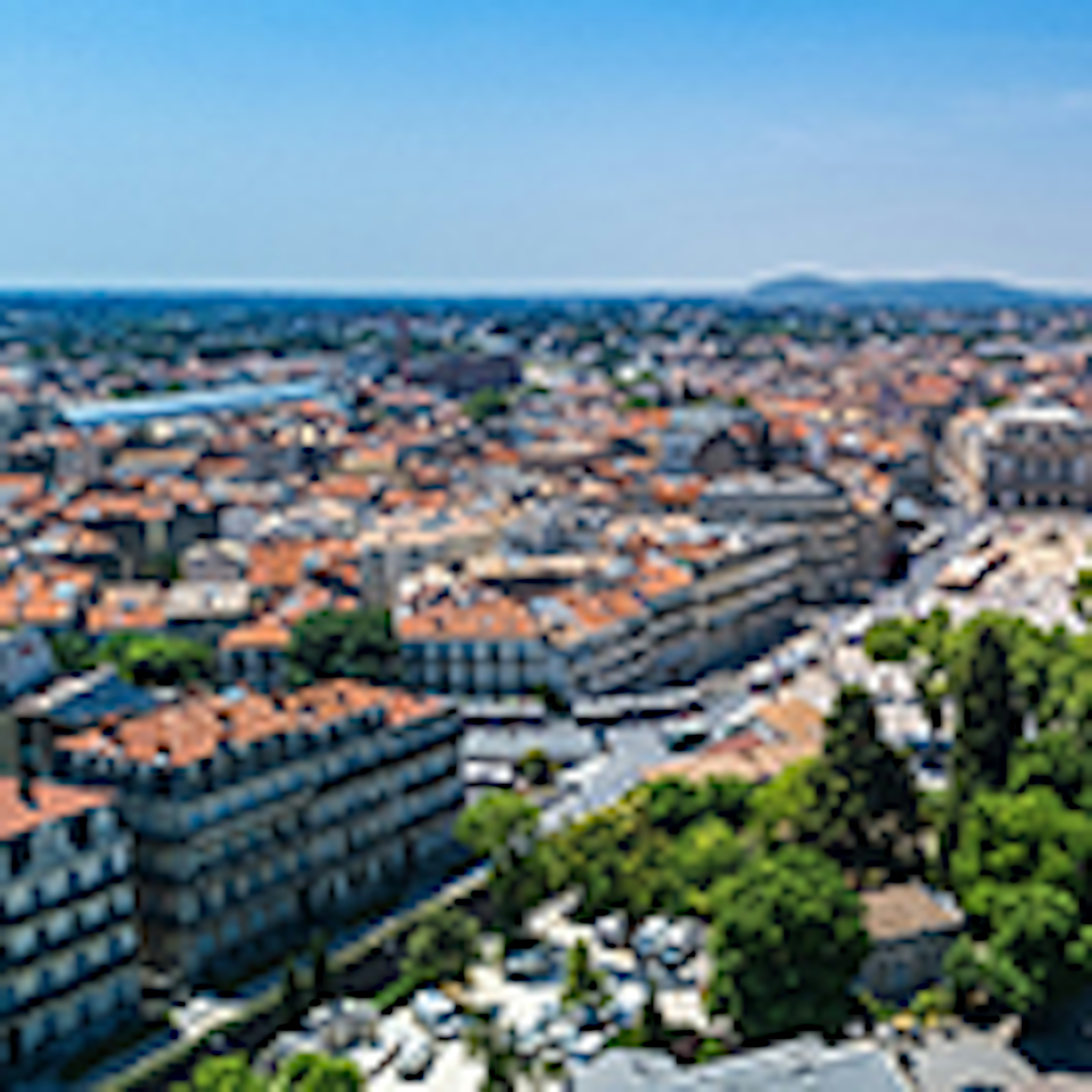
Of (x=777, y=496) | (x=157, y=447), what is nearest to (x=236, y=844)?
(x=777, y=496)

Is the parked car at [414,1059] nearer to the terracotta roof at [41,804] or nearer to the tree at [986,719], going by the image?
the terracotta roof at [41,804]

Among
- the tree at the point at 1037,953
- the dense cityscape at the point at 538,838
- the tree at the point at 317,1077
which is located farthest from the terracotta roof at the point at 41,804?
Result: the tree at the point at 1037,953

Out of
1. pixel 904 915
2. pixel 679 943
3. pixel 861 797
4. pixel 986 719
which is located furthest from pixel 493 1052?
pixel 986 719

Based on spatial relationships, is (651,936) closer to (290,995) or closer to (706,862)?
(706,862)

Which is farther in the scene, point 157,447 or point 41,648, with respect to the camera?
point 157,447

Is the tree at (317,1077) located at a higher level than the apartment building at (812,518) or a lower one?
lower

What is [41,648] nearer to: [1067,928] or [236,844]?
[236,844]

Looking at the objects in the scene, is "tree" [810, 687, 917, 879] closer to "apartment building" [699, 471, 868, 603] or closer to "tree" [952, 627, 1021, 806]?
"tree" [952, 627, 1021, 806]
